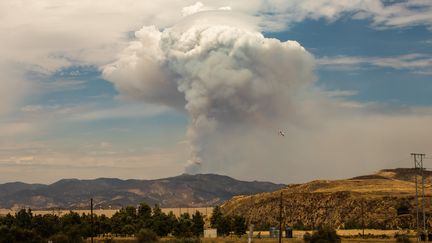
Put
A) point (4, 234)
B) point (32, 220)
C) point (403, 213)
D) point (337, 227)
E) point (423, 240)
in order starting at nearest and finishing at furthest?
point (4, 234) → point (423, 240) → point (32, 220) → point (403, 213) → point (337, 227)

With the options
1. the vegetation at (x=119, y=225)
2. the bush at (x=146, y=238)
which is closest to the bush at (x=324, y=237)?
the vegetation at (x=119, y=225)

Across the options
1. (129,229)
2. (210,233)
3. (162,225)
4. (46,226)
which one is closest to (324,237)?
(162,225)

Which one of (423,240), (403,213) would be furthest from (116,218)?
(403,213)

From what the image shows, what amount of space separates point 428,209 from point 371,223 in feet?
62.3

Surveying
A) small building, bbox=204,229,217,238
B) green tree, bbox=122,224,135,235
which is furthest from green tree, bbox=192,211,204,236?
green tree, bbox=122,224,135,235

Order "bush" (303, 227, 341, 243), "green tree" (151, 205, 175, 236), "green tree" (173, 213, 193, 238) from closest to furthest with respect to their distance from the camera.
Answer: "bush" (303, 227, 341, 243)
"green tree" (151, 205, 175, 236)
"green tree" (173, 213, 193, 238)

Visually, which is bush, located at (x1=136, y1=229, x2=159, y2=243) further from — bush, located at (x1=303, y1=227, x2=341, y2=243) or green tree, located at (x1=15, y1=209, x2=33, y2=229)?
green tree, located at (x1=15, y1=209, x2=33, y2=229)

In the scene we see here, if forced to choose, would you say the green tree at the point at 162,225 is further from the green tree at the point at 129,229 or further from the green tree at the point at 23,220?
the green tree at the point at 23,220

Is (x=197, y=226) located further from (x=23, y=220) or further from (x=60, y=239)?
(x=60, y=239)

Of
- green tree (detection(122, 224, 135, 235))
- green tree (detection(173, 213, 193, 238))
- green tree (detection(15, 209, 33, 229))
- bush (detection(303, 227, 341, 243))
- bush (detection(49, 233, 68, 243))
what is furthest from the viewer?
→ green tree (detection(173, 213, 193, 238))

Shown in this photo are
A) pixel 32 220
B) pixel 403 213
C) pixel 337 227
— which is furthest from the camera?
pixel 337 227

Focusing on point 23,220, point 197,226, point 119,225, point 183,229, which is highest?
point 23,220

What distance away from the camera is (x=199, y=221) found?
156250mm

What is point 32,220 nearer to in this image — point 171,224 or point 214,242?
point 171,224
